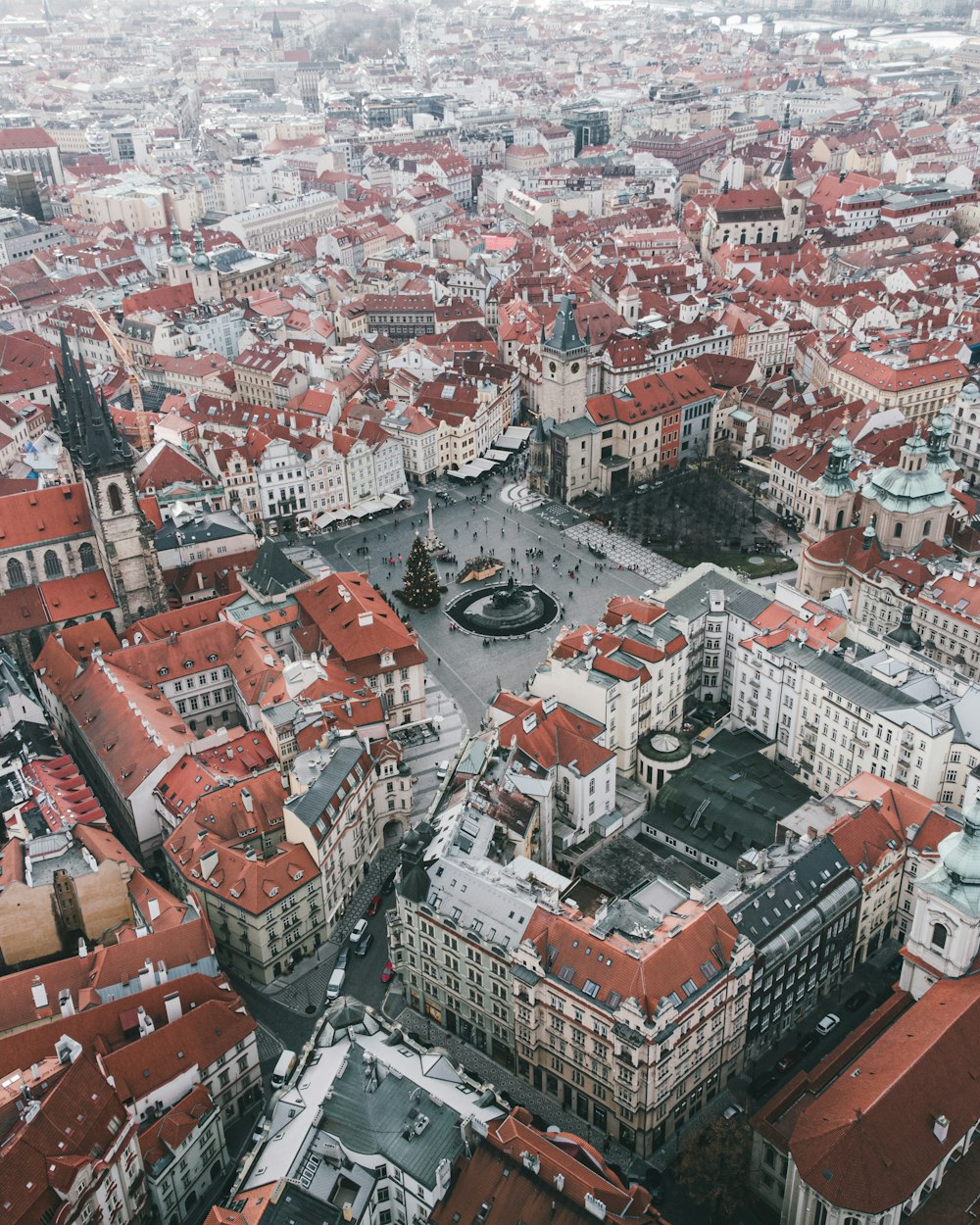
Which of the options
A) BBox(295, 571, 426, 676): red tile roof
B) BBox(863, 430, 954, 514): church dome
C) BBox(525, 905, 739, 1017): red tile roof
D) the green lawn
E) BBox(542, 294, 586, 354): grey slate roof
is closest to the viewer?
BBox(525, 905, 739, 1017): red tile roof

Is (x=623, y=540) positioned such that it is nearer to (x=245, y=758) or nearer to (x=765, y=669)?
(x=765, y=669)

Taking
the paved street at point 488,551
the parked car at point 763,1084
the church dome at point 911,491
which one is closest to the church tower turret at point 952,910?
the parked car at point 763,1084

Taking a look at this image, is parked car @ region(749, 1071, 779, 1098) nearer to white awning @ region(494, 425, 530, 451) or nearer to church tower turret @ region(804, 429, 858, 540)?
church tower turret @ region(804, 429, 858, 540)

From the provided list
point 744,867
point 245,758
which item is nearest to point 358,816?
point 245,758

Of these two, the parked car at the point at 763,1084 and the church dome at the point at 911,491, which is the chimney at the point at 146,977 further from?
the church dome at the point at 911,491

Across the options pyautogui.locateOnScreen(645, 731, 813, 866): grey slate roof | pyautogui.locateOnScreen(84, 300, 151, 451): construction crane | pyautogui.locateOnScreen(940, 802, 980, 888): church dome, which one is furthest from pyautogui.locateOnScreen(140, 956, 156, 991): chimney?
pyautogui.locateOnScreen(84, 300, 151, 451): construction crane

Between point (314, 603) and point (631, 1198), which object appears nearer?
point (631, 1198)
